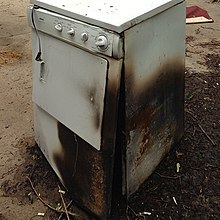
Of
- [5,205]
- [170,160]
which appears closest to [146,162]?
[170,160]

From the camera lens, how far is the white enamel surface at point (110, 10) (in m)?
1.58

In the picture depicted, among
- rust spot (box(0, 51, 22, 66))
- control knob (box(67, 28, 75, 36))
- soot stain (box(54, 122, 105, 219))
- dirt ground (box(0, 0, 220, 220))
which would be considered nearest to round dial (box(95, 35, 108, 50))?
control knob (box(67, 28, 75, 36))

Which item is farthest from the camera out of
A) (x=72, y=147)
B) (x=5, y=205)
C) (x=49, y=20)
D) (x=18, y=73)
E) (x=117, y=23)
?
(x=18, y=73)

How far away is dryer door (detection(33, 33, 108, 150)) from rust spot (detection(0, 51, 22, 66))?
1659mm

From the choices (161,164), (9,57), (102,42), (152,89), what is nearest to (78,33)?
(102,42)

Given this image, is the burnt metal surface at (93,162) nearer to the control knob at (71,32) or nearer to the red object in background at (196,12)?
the control knob at (71,32)

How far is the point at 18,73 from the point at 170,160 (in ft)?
5.84

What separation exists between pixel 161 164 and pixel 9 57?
2102mm

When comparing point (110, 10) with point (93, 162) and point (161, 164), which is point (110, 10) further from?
point (161, 164)

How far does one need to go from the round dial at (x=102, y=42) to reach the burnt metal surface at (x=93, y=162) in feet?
0.22

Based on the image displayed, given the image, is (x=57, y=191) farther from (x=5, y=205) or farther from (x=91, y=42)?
(x=91, y=42)

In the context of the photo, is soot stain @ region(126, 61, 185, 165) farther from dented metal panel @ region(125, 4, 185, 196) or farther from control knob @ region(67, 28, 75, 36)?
control knob @ region(67, 28, 75, 36)

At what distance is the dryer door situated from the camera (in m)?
1.69

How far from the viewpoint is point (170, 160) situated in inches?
95.3
